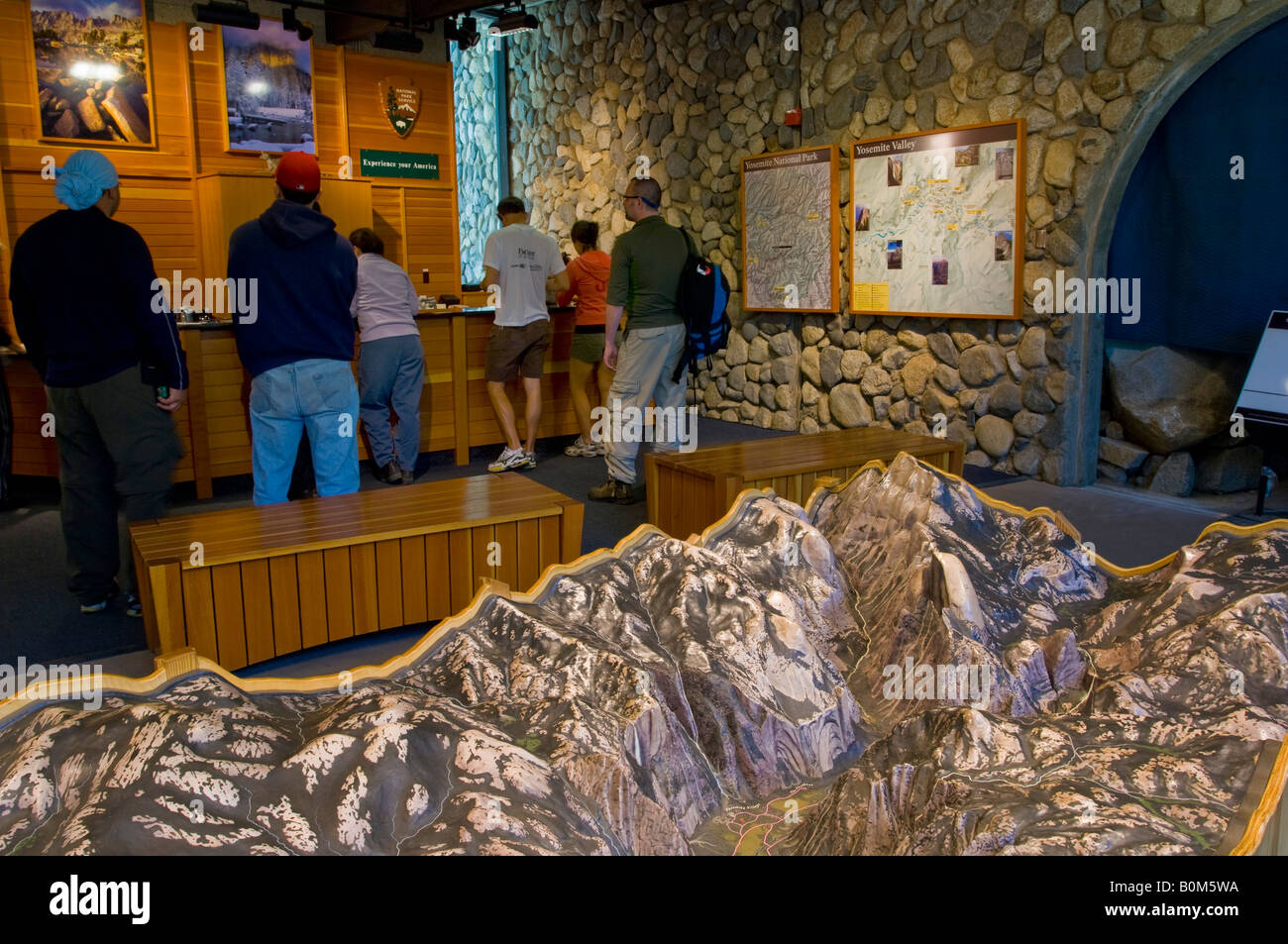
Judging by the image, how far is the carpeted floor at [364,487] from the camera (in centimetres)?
347

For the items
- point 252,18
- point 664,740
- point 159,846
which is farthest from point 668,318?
point 252,18

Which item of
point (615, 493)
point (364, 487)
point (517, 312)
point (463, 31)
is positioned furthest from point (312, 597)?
point (463, 31)

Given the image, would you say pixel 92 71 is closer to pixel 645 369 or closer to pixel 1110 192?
pixel 645 369

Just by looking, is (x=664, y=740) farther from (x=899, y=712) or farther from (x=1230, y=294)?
(x=1230, y=294)

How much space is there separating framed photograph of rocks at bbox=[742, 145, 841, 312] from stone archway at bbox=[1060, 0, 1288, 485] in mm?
1879

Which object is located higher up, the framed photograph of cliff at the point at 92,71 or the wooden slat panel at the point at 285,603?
the framed photograph of cliff at the point at 92,71

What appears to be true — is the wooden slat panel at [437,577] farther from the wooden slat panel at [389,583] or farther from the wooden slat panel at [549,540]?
the wooden slat panel at [549,540]

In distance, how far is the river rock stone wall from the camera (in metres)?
5.53

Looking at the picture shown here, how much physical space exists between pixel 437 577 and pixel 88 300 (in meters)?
1.43

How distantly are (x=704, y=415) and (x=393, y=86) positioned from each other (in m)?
4.11

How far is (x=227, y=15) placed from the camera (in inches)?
299

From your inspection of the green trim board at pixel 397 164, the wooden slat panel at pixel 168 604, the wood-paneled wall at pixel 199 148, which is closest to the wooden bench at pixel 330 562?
the wooden slat panel at pixel 168 604

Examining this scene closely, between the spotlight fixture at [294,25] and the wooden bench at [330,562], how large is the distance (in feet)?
19.1
